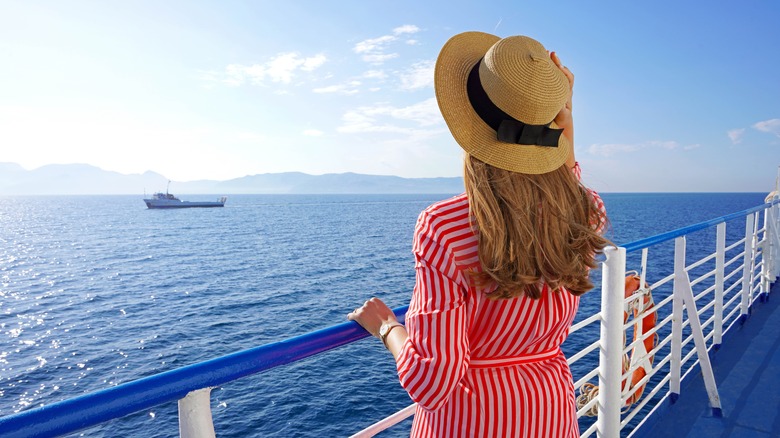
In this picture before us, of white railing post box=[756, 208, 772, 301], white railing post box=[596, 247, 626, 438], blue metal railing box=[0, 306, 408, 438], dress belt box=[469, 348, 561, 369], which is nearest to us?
blue metal railing box=[0, 306, 408, 438]

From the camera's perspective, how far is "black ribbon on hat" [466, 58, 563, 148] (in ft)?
3.14

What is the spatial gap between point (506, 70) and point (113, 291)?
3241 cm

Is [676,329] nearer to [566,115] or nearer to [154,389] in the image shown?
[566,115]

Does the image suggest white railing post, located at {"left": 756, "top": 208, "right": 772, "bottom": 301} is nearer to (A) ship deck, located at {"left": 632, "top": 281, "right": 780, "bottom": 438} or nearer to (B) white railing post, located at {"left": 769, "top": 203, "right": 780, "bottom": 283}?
(B) white railing post, located at {"left": 769, "top": 203, "right": 780, "bottom": 283}

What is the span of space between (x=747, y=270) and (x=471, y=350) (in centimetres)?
416

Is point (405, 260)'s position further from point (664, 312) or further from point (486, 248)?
point (486, 248)

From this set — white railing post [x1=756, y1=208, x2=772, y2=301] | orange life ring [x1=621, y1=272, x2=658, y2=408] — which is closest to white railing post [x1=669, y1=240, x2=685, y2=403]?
orange life ring [x1=621, y1=272, x2=658, y2=408]

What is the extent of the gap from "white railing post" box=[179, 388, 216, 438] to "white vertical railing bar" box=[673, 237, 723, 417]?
2.65 m

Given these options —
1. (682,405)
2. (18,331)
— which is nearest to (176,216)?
(18,331)

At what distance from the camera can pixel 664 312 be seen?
18281 mm

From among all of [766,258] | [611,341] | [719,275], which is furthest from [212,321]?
[611,341]

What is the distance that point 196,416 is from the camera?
0.93 m

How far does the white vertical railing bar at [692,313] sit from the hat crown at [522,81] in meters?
2.21

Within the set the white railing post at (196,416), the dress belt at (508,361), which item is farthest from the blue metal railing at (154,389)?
the dress belt at (508,361)
